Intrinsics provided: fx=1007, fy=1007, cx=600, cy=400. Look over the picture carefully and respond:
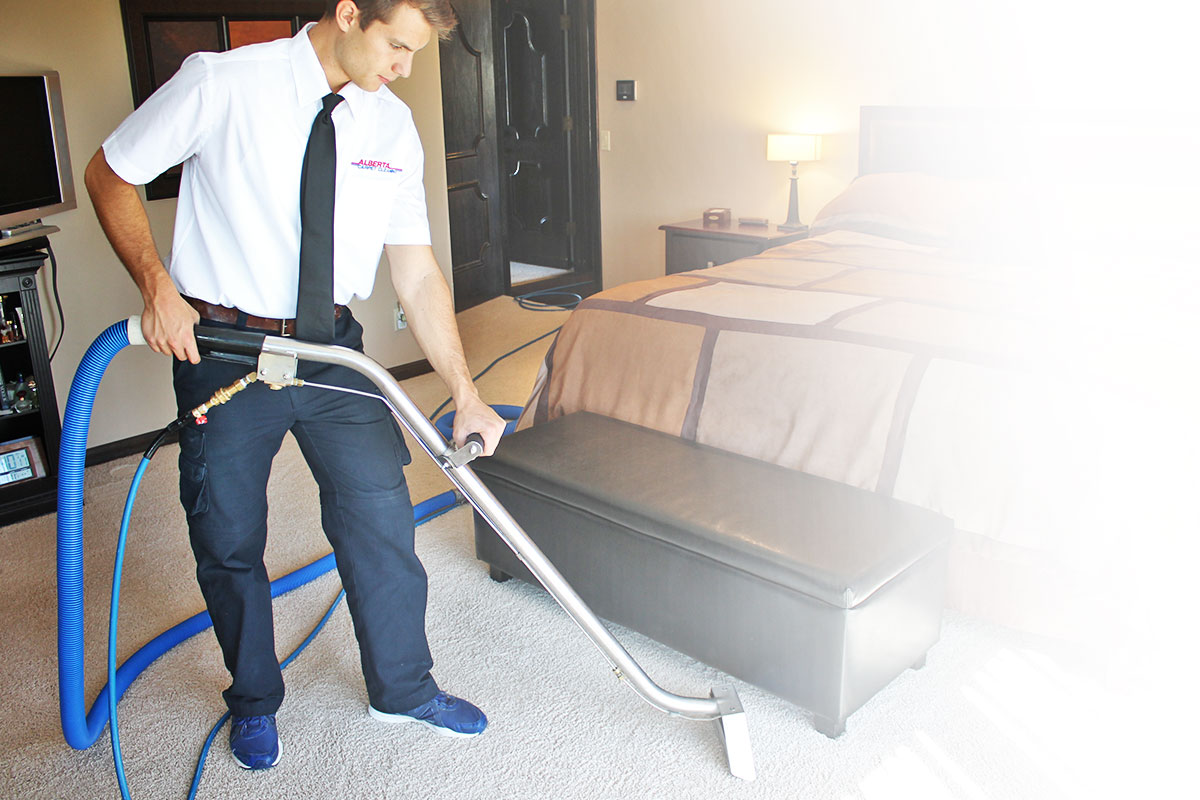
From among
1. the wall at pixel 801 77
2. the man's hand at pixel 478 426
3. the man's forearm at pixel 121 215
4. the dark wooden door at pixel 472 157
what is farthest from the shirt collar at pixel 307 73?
the dark wooden door at pixel 472 157

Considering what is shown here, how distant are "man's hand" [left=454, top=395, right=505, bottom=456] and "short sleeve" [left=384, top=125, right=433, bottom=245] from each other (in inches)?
14.9

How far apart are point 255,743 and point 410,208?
1.01 metres

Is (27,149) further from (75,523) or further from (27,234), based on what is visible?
(75,523)

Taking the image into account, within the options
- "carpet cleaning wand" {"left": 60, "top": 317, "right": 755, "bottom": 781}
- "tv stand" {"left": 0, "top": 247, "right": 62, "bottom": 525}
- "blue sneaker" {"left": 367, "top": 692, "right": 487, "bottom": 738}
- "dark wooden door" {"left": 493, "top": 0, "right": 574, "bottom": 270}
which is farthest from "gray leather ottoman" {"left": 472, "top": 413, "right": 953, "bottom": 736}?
"dark wooden door" {"left": 493, "top": 0, "right": 574, "bottom": 270}

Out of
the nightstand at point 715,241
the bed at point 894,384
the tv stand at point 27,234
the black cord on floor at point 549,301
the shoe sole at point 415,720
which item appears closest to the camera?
the shoe sole at point 415,720

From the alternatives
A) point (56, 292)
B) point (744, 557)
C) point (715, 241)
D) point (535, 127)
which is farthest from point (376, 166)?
point (535, 127)

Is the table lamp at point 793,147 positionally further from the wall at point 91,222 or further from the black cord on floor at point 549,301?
the wall at point 91,222

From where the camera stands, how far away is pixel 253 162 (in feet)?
5.23

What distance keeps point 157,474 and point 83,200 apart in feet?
2.93

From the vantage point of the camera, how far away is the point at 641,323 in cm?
271

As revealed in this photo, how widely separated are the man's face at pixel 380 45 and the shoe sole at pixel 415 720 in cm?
116

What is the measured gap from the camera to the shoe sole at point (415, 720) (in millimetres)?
1913

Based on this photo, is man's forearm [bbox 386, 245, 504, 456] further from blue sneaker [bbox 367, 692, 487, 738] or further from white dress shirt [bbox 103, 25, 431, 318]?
blue sneaker [bbox 367, 692, 487, 738]

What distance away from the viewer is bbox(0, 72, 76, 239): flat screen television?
2.79 meters
